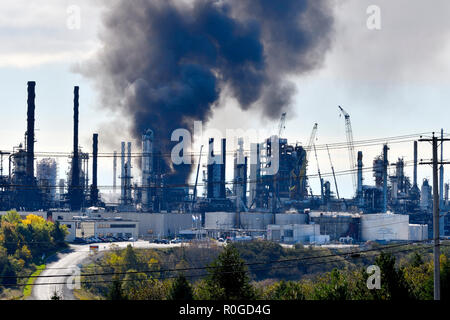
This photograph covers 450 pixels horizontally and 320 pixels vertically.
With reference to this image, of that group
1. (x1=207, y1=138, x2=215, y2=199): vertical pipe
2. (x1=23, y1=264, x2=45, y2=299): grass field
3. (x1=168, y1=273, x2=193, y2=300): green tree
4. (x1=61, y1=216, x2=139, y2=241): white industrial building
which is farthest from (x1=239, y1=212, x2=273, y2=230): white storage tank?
(x1=168, y1=273, x2=193, y2=300): green tree

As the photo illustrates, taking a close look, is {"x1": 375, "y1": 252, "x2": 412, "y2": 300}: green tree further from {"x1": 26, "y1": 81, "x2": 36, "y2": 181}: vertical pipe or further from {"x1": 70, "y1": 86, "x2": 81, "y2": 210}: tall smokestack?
{"x1": 70, "y1": 86, "x2": 81, "y2": 210}: tall smokestack

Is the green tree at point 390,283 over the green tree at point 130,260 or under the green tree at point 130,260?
over

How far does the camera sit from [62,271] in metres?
65.1

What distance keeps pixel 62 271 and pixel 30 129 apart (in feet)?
117

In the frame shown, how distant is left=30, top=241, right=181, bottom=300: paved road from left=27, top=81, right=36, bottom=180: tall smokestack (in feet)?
60.7

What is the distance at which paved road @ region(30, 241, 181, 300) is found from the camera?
178 ft

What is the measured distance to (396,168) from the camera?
389 feet

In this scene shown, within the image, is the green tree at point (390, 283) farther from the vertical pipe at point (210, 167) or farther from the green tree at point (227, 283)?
the vertical pipe at point (210, 167)

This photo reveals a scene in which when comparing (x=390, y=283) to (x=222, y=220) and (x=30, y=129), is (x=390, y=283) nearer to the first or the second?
(x=222, y=220)

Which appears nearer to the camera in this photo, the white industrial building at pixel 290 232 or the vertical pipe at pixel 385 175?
the white industrial building at pixel 290 232

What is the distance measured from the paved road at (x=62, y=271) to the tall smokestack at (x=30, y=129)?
18499 mm

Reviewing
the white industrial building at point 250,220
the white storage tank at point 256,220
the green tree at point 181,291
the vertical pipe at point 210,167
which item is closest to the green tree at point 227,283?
the green tree at point 181,291

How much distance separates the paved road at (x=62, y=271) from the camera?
5438 centimetres

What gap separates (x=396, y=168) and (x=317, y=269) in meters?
48.4
